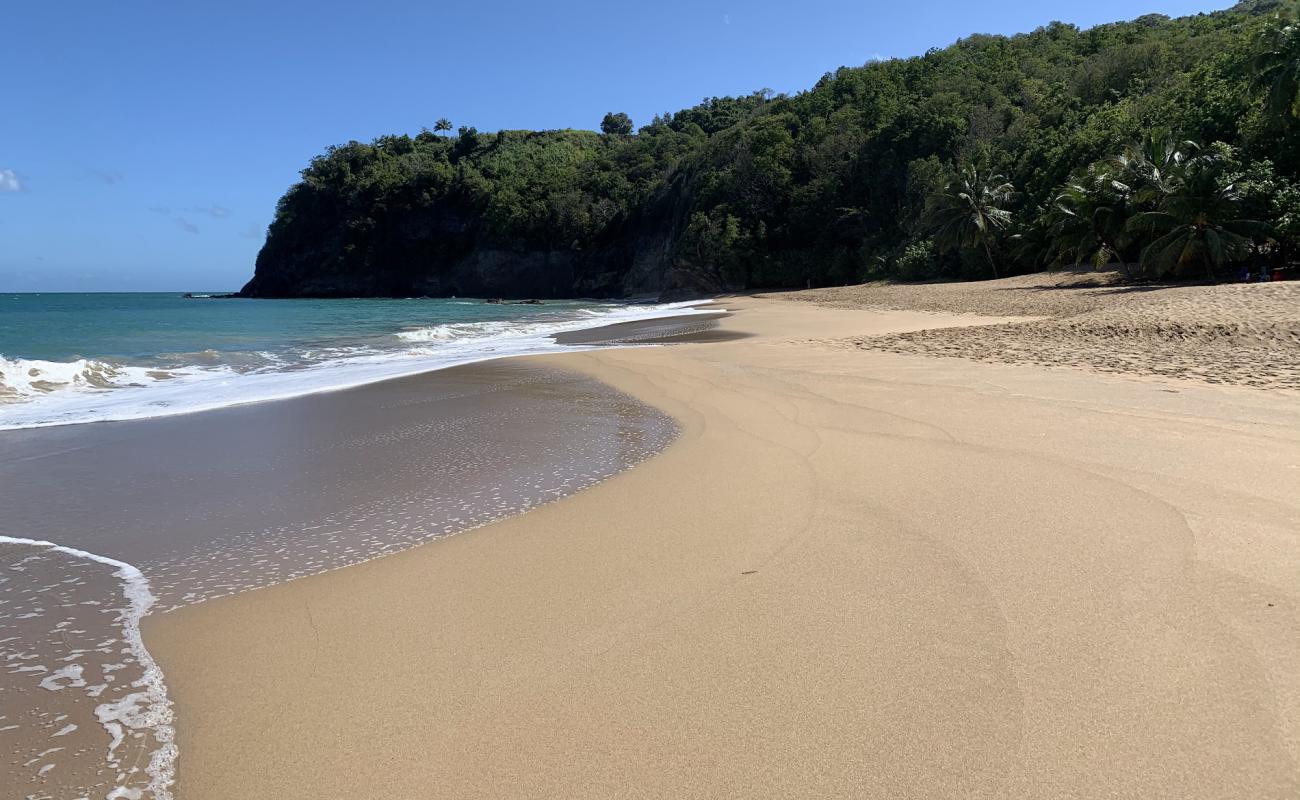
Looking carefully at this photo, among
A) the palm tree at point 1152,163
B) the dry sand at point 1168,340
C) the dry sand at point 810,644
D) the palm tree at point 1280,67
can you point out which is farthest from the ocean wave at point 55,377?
the palm tree at point 1280,67

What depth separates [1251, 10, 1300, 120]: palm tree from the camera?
19264 millimetres

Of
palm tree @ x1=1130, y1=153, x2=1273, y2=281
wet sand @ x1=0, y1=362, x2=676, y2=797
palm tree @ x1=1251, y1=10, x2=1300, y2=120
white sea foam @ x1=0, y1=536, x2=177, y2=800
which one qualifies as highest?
palm tree @ x1=1251, y1=10, x2=1300, y2=120

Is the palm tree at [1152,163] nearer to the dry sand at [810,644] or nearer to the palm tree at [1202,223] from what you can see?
the palm tree at [1202,223]

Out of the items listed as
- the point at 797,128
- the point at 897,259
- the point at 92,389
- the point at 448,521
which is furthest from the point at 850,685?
the point at 797,128

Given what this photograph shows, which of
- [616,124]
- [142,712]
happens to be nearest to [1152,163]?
[142,712]

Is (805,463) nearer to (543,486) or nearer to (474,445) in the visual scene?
(543,486)

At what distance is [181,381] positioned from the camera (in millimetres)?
12375

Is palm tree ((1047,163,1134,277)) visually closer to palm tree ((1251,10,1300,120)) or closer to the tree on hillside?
palm tree ((1251,10,1300,120))

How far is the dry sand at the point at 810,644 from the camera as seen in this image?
2.00 m

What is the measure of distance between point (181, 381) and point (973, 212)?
113 feet

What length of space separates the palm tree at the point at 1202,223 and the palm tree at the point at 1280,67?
1.90 m

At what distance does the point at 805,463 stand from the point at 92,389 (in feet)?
39.2

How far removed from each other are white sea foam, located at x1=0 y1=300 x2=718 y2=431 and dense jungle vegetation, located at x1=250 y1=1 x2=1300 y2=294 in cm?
2066

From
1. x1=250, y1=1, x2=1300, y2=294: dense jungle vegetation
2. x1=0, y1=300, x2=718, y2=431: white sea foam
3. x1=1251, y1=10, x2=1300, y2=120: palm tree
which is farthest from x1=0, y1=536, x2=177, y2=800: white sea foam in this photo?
x1=1251, y1=10, x2=1300, y2=120: palm tree
